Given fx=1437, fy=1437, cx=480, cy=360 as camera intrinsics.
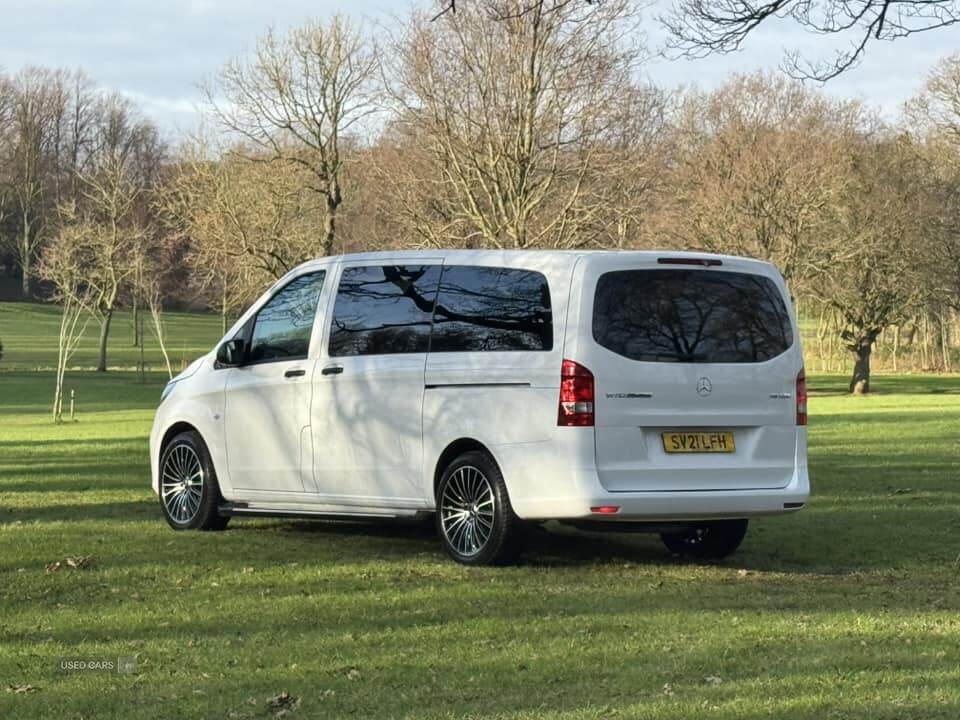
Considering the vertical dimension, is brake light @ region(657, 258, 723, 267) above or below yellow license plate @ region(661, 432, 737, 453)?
above

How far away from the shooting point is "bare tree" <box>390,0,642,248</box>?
34938 mm

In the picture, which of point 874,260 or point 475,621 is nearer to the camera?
point 475,621

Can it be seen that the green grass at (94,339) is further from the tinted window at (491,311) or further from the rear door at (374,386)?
the tinted window at (491,311)

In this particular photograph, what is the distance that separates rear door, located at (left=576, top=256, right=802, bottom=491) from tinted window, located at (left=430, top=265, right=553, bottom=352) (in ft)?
1.17

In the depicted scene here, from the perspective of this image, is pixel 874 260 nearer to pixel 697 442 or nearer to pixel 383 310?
pixel 383 310

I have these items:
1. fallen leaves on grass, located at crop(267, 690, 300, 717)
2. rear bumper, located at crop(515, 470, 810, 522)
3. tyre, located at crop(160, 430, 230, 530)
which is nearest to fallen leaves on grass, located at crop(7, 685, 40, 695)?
fallen leaves on grass, located at crop(267, 690, 300, 717)

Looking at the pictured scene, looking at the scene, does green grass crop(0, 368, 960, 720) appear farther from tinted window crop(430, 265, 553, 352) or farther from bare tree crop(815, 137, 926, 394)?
bare tree crop(815, 137, 926, 394)

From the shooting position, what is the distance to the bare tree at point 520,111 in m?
34.9

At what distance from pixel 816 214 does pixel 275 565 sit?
41.0m

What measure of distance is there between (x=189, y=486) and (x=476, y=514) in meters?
3.07

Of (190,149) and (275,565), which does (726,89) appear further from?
(275,565)

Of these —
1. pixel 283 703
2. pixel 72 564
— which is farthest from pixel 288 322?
pixel 283 703

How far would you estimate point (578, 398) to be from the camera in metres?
8.59

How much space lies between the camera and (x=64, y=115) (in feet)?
328
